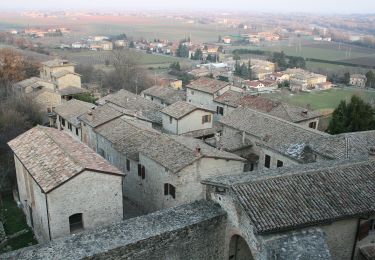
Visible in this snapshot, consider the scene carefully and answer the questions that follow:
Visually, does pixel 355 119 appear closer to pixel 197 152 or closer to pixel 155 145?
pixel 197 152

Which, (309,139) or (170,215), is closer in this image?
(170,215)

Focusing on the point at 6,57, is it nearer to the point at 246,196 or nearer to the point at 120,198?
the point at 120,198

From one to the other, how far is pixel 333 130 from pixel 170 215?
22215mm

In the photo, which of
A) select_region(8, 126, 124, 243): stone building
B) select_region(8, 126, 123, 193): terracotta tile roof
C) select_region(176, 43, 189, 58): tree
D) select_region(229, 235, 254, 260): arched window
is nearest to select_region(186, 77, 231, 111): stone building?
select_region(8, 126, 123, 193): terracotta tile roof

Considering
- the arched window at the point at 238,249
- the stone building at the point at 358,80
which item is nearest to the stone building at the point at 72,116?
the arched window at the point at 238,249

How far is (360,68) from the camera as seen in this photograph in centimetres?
10462

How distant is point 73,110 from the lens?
115ft

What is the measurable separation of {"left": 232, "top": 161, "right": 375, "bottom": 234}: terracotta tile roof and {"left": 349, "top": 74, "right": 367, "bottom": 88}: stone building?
258ft


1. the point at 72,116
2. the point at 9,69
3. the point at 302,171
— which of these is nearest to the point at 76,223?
the point at 302,171

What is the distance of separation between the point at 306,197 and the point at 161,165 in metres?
9.88

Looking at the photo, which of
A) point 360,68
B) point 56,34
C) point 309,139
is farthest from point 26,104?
point 56,34

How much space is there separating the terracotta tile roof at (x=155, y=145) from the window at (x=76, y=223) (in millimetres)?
5576

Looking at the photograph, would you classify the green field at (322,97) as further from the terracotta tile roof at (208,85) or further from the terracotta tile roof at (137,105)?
the terracotta tile roof at (137,105)

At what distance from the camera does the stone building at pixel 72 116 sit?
33.0 m
